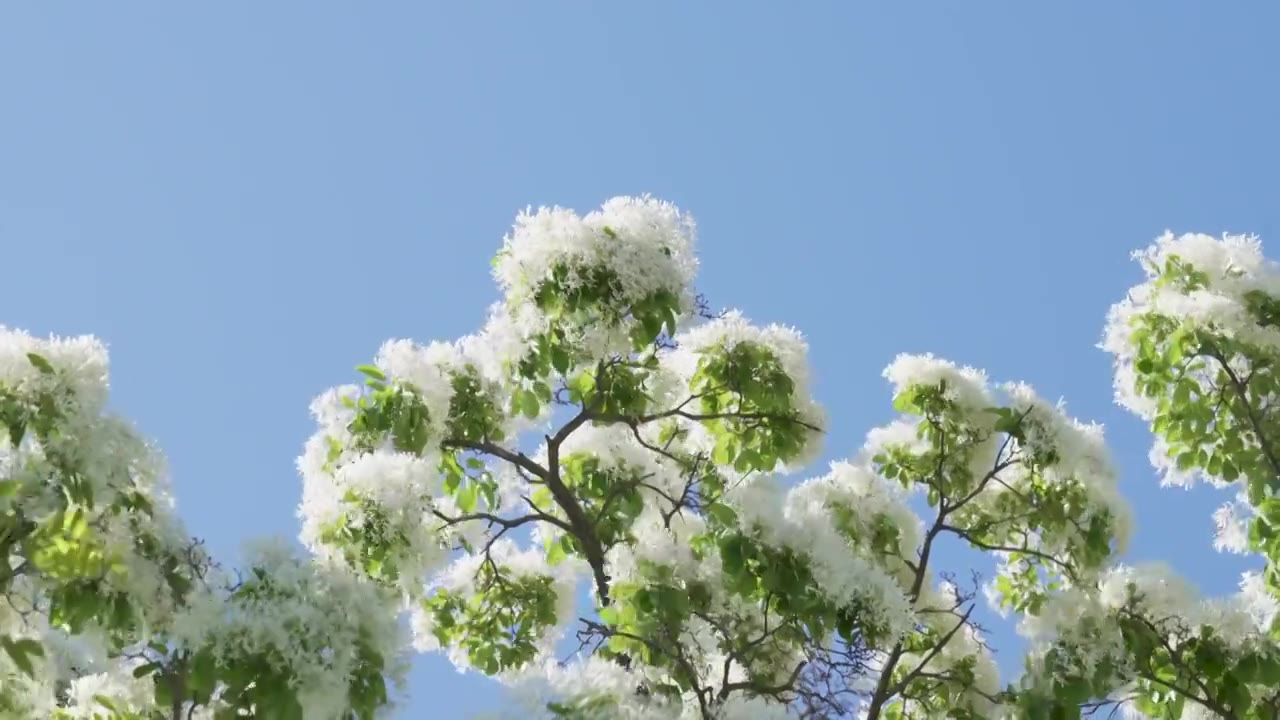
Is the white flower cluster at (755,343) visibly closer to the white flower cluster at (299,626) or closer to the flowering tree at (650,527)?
the flowering tree at (650,527)

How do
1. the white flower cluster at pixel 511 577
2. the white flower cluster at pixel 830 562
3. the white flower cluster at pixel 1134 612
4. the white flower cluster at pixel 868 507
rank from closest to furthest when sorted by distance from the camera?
the white flower cluster at pixel 830 562 < the white flower cluster at pixel 1134 612 < the white flower cluster at pixel 868 507 < the white flower cluster at pixel 511 577

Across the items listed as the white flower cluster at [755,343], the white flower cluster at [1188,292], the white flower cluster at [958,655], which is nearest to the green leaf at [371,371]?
the white flower cluster at [755,343]

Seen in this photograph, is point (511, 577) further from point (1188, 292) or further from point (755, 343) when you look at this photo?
point (1188, 292)

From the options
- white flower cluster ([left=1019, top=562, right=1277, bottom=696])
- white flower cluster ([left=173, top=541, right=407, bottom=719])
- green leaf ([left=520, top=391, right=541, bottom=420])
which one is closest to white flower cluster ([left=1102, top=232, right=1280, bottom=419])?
white flower cluster ([left=1019, top=562, right=1277, bottom=696])

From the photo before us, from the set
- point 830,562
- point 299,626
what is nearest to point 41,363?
point 299,626

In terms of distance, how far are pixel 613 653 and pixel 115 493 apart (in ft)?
7.58

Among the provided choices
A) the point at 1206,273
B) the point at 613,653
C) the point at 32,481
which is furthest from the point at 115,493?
the point at 1206,273

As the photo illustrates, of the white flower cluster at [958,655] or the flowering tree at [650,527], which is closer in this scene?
the flowering tree at [650,527]

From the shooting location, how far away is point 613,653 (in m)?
6.46

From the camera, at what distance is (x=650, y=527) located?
6.18 m

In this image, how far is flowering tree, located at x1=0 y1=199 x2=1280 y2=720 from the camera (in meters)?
4.93

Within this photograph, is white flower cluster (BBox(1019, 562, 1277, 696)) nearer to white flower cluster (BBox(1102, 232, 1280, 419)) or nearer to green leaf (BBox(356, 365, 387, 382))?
white flower cluster (BBox(1102, 232, 1280, 419))

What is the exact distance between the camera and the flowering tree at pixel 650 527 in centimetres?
493

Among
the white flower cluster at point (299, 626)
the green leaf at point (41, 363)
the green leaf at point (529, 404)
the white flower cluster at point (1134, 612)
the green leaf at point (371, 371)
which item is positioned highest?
the green leaf at point (371, 371)
